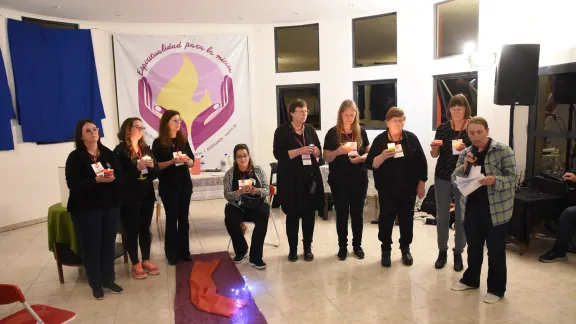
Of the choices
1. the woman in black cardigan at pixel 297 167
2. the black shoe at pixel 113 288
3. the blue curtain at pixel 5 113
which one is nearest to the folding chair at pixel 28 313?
the black shoe at pixel 113 288

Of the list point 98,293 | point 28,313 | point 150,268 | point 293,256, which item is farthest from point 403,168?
point 28,313

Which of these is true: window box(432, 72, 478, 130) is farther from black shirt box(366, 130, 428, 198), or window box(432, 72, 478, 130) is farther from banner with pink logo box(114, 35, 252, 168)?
banner with pink logo box(114, 35, 252, 168)

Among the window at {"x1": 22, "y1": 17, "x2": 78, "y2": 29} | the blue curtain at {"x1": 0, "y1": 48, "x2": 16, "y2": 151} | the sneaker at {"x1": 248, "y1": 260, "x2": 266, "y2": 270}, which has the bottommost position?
the sneaker at {"x1": 248, "y1": 260, "x2": 266, "y2": 270}

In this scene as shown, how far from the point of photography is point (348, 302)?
127 inches

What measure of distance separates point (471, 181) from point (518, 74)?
2.04 metres

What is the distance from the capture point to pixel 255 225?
4.10m

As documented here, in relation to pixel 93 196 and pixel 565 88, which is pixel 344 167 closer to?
pixel 93 196

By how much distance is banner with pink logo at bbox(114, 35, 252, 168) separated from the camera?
6.97 m

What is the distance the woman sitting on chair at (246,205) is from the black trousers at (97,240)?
1091 mm

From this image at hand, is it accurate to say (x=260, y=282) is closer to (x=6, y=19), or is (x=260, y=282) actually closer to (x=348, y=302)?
(x=348, y=302)

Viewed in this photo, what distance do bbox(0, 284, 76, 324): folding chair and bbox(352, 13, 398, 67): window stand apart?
574cm


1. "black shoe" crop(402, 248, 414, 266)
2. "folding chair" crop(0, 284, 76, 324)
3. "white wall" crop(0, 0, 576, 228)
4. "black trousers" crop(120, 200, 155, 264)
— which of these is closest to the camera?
"folding chair" crop(0, 284, 76, 324)

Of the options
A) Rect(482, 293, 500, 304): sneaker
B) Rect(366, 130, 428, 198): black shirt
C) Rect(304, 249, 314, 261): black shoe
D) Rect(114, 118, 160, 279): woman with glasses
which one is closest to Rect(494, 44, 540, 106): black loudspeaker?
Rect(366, 130, 428, 198): black shirt

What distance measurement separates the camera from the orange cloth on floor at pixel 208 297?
3.12 meters
